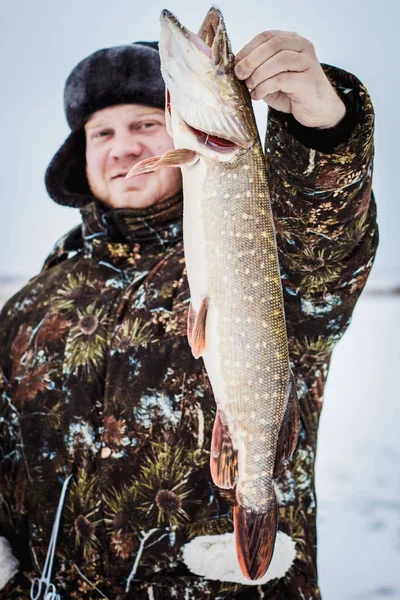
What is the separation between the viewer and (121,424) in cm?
208

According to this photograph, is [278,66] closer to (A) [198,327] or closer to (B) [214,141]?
(B) [214,141]

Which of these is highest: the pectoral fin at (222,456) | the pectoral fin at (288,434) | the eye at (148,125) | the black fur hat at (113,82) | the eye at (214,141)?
the black fur hat at (113,82)

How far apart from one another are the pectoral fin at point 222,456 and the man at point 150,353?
558 mm

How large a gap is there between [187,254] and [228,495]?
89 cm

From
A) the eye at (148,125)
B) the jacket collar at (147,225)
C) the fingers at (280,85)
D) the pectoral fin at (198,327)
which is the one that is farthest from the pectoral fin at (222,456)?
the eye at (148,125)

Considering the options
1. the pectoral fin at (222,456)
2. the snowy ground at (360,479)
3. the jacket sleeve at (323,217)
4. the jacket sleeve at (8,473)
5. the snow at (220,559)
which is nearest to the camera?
the pectoral fin at (222,456)

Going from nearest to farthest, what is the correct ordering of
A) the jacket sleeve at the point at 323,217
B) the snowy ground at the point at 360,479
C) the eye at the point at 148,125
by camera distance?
1. the jacket sleeve at the point at 323,217
2. the eye at the point at 148,125
3. the snowy ground at the point at 360,479

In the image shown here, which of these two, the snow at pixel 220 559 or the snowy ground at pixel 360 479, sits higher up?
the snowy ground at pixel 360 479

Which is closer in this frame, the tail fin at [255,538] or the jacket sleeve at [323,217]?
the tail fin at [255,538]

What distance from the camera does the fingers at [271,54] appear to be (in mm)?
1330

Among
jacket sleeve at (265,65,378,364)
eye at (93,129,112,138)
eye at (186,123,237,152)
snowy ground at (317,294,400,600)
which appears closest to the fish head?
eye at (186,123,237,152)

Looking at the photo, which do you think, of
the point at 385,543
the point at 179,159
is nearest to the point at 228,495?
the point at 179,159

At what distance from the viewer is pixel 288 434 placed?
147 cm

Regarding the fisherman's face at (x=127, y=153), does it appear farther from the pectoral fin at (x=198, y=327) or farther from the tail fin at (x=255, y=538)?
the tail fin at (x=255, y=538)
